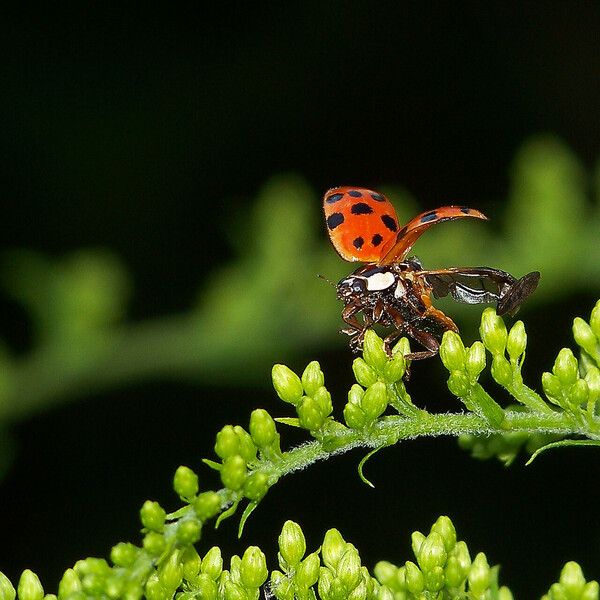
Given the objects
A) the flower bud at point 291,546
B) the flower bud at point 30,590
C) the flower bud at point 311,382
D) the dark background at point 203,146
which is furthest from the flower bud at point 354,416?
the dark background at point 203,146

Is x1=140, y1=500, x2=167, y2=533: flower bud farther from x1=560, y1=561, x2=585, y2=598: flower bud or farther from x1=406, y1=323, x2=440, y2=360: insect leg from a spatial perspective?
x1=406, y1=323, x2=440, y2=360: insect leg

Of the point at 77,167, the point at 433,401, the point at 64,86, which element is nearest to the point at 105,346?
the point at 433,401

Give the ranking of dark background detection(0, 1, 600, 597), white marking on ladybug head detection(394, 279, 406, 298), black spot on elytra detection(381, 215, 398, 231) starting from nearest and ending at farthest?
white marking on ladybug head detection(394, 279, 406, 298) → black spot on elytra detection(381, 215, 398, 231) → dark background detection(0, 1, 600, 597)

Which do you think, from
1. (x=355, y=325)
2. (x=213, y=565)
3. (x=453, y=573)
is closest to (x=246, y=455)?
(x=213, y=565)

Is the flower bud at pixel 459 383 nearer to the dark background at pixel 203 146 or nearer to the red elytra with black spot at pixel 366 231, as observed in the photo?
the red elytra with black spot at pixel 366 231

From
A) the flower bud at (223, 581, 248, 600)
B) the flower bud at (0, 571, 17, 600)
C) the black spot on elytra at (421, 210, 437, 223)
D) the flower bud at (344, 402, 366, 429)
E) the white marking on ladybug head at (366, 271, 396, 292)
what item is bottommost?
the flower bud at (223, 581, 248, 600)

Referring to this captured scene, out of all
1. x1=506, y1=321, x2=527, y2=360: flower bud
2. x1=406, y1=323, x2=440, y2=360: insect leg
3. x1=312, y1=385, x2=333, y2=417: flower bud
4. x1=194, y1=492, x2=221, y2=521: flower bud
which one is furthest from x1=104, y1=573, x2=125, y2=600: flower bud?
x1=406, y1=323, x2=440, y2=360: insect leg

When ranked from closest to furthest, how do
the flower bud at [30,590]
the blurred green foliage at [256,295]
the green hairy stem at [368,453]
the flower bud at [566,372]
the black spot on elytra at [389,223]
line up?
the green hairy stem at [368,453], the flower bud at [30,590], the flower bud at [566,372], the black spot on elytra at [389,223], the blurred green foliage at [256,295]
